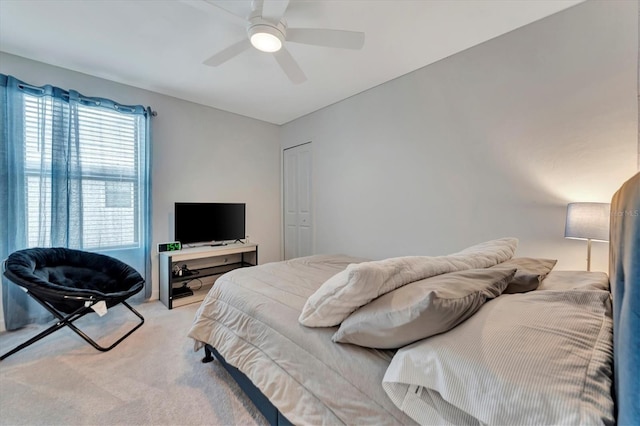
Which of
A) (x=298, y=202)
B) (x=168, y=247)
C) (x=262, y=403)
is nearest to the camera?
(x=262, y=403)

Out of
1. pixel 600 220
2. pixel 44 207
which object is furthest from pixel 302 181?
pixel 600 220

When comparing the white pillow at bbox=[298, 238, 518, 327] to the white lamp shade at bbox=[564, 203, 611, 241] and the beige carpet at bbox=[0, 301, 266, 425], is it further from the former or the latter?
the white lamp shade at bbox=[564, 203, 611, 241]

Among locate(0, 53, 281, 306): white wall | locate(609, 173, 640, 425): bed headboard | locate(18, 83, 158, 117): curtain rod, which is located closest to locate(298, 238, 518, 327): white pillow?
locate(609, 173, 640, 425): bed headboard

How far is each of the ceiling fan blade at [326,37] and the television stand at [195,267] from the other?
2.58m

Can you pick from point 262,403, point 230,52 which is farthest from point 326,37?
point 262,403

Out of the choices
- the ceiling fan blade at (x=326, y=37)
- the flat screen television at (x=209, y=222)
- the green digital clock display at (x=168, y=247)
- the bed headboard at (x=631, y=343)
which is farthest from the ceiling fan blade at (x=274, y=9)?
the green digital clock display at (x=168, y=247)

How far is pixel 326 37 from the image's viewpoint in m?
1.83

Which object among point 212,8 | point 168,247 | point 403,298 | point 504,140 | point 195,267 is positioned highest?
point 212,8

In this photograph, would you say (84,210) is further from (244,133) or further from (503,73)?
(503,73)

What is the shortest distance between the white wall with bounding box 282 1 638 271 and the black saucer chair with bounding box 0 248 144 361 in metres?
2.53

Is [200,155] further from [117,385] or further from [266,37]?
[117,385]

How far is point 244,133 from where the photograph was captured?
13.6 ft

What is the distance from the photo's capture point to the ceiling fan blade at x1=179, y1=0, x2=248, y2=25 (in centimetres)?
179

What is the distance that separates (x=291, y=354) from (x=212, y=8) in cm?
225
